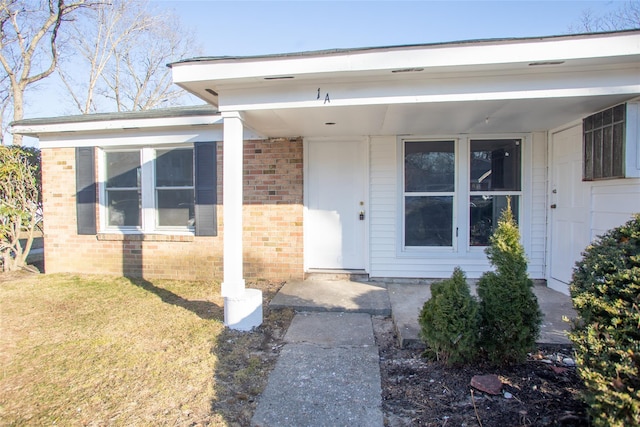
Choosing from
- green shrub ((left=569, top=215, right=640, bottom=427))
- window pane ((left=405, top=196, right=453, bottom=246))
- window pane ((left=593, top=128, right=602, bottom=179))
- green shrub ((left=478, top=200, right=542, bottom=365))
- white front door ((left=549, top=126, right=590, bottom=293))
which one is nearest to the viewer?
green shrub ((left=569, top=215, right=640, bottom=427))

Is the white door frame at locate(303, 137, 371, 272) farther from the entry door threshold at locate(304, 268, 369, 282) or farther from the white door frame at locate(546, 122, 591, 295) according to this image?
the white door frame at locate(546, 122, 591, 295)

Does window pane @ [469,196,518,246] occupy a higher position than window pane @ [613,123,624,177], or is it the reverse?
window pane @ [613,123,624,177]

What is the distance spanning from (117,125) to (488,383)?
235 inches

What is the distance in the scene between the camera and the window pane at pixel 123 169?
20.2ft

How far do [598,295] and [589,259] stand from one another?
10.8 inches

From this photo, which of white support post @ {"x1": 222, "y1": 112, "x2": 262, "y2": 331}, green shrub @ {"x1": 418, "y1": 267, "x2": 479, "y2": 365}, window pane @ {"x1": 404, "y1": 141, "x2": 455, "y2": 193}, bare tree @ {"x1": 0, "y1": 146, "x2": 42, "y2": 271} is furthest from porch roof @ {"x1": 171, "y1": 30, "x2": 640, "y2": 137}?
bare tree @ {"x1": 0, "y1": 146, "x2": 42, "y2": 271}

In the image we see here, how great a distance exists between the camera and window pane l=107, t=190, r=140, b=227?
620cm

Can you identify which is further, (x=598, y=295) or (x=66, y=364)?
(x=66, y=364)

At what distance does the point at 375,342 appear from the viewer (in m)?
3.50

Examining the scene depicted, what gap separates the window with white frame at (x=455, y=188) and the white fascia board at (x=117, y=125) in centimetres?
312

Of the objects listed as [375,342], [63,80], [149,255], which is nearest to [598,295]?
[375,342]

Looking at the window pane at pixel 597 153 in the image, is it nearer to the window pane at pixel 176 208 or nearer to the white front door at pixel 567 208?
the white front door at pixel 567 208

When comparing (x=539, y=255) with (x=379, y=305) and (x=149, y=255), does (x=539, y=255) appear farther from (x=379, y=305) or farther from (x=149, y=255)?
(x=149, y=255)

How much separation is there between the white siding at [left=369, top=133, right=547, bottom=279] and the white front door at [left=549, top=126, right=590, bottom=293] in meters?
0.21
